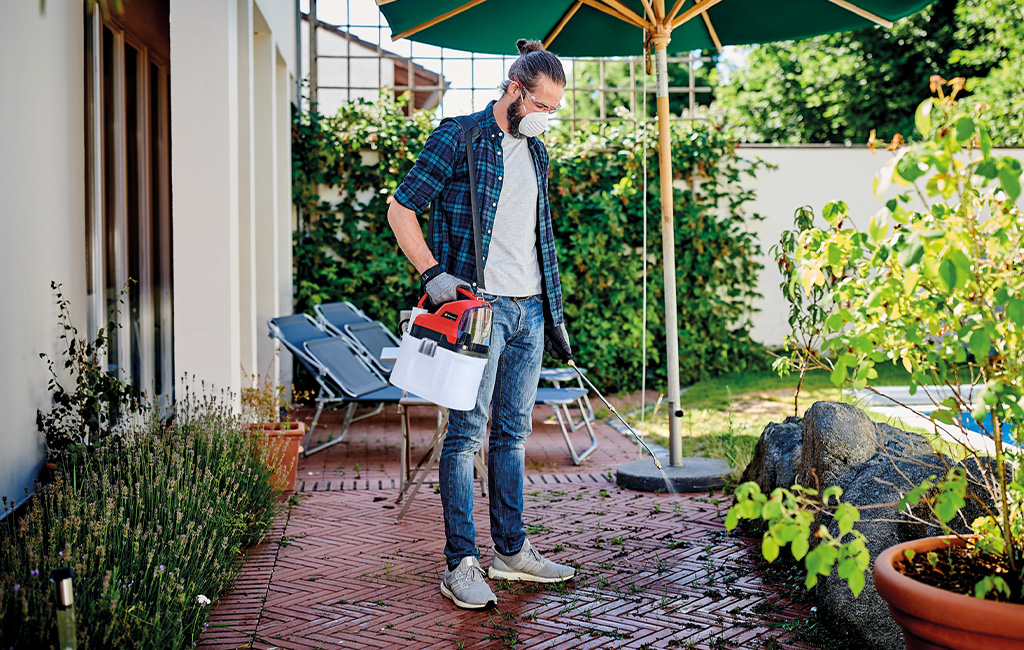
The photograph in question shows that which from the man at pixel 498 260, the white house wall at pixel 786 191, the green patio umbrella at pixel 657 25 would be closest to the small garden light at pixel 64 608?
the man at pixel 498 260

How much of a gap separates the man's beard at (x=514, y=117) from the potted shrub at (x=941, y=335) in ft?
4.12

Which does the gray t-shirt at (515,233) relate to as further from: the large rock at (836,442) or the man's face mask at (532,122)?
the large rock at (836,442)

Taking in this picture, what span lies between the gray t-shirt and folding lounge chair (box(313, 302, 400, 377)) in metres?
3.48

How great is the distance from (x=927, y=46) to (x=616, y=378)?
44.2 feet

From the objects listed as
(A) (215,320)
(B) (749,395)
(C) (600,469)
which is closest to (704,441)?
(C) (600,469)

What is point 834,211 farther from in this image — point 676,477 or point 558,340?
point 676,477

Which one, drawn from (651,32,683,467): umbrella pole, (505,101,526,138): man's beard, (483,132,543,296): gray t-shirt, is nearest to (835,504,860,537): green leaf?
(483,132,543,296): gray t-shirt

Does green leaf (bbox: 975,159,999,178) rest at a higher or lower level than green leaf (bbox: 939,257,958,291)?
higher

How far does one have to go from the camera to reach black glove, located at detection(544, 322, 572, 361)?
3219 millimetres

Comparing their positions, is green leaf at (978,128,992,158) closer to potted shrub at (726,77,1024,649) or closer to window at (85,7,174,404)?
potted shrub at (726,77,1024,649)

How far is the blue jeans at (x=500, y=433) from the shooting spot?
116 inches

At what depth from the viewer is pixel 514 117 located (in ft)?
9.84

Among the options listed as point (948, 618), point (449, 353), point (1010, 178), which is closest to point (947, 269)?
point (1010, 178)

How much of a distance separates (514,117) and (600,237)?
5.18 meters
